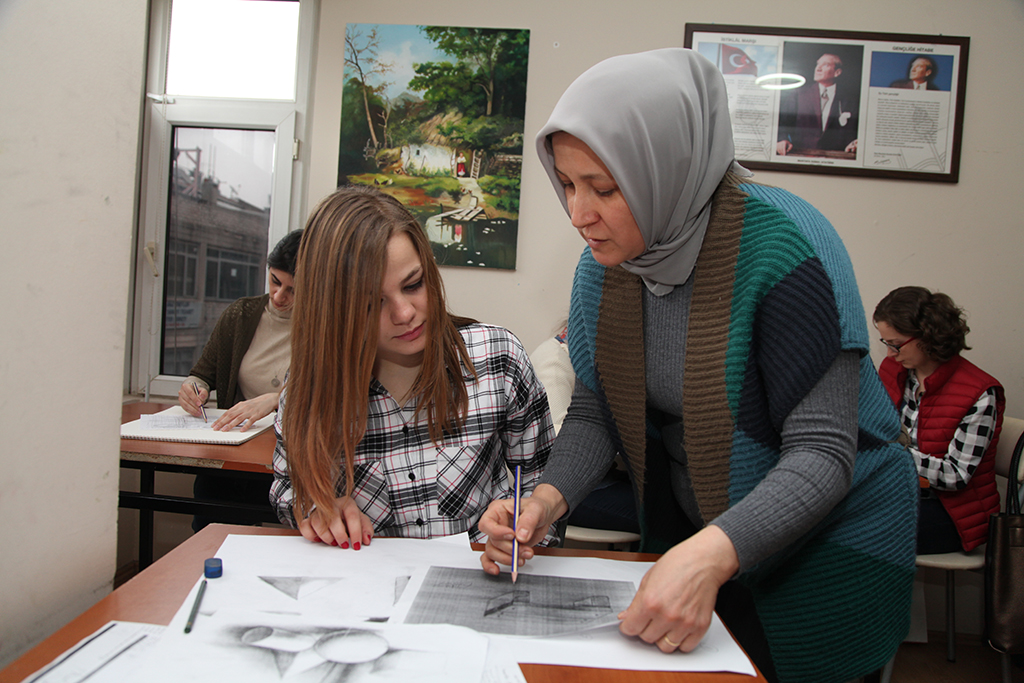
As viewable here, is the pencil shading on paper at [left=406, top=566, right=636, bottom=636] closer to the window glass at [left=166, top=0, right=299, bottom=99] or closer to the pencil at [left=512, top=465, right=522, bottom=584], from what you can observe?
the pencil at [left=512, top=465, right=522, bottom=584]

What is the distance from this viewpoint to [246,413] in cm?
205

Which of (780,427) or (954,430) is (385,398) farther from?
(954,430)

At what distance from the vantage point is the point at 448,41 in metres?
2.63

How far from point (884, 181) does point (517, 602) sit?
8.35 ft

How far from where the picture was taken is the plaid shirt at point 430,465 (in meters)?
1.05

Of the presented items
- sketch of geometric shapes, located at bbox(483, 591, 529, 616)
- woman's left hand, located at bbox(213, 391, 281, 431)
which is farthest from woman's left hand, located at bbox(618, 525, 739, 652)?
woman's left hand, located at bbox(213, 391, 281, 431)

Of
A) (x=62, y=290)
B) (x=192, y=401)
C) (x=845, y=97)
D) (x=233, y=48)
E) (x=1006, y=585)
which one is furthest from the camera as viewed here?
(x=233, y=48)

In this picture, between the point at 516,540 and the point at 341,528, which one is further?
the point at 341,528

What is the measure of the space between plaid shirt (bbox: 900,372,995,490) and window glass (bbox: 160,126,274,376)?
2736 millimetres

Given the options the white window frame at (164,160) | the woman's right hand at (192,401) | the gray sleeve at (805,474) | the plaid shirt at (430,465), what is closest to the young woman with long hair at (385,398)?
the plaid shirt at (430,465)

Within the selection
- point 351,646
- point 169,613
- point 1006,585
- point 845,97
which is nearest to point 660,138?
point 351,646

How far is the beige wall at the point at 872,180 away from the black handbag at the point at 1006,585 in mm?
955

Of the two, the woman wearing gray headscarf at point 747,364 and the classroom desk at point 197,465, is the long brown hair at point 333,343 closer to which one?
the woman wearing gray headscarf at point 747,364

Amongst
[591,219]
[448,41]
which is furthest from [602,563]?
[448,41]
